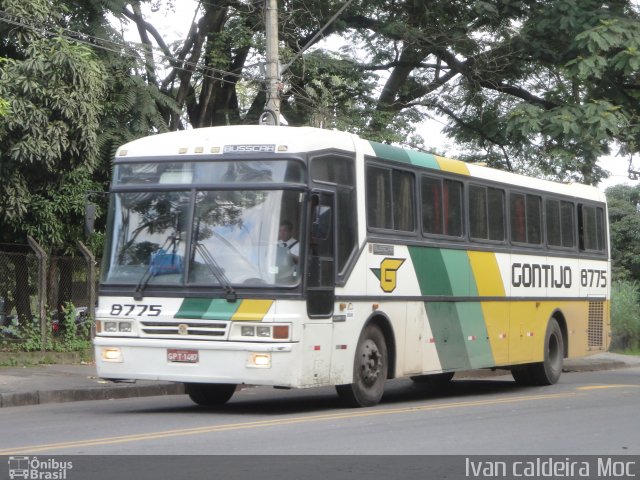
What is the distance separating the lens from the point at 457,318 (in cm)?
1686

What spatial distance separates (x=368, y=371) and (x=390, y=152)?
2911 millimetres

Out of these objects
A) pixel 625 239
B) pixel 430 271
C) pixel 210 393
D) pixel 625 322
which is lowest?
pixel 210 393

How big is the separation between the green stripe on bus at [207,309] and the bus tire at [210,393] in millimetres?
2088

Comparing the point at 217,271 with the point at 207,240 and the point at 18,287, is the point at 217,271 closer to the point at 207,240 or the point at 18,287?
the point at 207,240

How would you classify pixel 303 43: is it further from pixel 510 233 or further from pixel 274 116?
pixel 510 233

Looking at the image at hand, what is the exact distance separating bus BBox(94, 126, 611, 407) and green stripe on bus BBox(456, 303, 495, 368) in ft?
1.02

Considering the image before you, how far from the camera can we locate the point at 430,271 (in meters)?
16.1

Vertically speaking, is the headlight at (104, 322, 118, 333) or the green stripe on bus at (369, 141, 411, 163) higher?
the green stripe on bus at (369, 141, 411, 163)

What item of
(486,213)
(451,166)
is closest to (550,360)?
(486,213)

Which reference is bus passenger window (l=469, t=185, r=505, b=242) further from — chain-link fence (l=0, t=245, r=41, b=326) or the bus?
chain-link fence (l=0, t=245, r=41, b=326)

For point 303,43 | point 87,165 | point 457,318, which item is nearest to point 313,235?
point 457,318

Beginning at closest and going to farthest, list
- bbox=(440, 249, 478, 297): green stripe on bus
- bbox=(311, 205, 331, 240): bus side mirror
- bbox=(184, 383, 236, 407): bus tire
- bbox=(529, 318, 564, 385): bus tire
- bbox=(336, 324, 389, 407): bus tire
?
1. bbox=(311, 205, 331, 240): bus side mirror
2. bbox=(336, 324, 389, 407): bus tire
3. bbox=(184, 383, 236, 407): bus tire
4. bbox=(440, 249, 478, 297): green stripe on bus
5. bbox=(529, 318, 564, 385): bus tire

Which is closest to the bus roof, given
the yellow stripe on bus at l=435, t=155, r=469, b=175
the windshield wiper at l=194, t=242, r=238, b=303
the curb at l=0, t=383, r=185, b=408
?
the windshield wiper at l=194, t=242, r=238, b=303

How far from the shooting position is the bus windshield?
13078 millimetres
